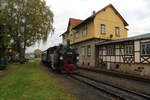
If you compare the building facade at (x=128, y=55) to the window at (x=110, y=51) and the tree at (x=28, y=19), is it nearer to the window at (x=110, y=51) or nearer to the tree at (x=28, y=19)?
the window at (x=110, y=51)

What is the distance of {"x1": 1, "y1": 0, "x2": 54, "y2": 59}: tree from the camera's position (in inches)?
1042

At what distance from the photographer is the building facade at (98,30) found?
23.1 metres

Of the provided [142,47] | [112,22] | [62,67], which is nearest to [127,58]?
[142,47]

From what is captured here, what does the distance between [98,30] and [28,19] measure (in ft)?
43.4

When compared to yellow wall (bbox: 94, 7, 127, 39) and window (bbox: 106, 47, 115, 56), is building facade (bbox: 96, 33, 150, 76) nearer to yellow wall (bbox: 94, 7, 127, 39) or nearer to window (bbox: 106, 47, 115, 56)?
window (bbox: 106, 47, 115, 56)

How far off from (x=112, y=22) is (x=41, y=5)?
13521mm

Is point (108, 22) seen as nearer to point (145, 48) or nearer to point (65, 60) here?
point (145, 48)

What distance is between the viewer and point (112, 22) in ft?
81.6

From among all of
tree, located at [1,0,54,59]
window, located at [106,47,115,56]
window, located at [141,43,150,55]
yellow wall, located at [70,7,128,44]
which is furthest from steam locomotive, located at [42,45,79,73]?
tree, located at [1,0,54,59]

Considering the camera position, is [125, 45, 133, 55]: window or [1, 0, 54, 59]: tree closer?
[125, 45, 133, 55]: window

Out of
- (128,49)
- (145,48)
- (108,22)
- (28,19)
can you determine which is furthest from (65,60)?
(28,19)

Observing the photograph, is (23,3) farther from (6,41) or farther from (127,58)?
(127,58)

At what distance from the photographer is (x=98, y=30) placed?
23312 mm

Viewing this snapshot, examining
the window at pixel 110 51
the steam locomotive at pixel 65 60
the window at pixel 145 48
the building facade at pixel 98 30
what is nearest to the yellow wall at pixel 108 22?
the building facade at pixel 98 30
